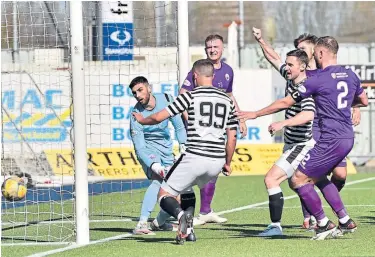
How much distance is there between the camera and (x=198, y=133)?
37.2 feet

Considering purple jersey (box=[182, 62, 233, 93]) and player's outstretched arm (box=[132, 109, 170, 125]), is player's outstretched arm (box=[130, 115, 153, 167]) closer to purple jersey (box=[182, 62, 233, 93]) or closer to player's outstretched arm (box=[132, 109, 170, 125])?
purple jersey (box=[182, 62, 233, 93])

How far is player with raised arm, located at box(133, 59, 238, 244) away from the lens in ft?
37.0

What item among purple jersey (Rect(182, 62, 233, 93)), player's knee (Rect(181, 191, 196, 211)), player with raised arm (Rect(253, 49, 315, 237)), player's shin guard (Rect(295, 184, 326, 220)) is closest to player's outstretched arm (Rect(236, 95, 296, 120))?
player with raised arm (Rect(253, 49, 315, 237))

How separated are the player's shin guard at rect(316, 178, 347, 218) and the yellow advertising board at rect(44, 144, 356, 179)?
42.0 ft

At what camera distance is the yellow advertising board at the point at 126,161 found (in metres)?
25.5

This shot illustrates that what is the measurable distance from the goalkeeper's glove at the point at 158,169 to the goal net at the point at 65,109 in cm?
95

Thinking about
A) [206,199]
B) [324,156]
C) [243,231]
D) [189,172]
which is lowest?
[243,231]

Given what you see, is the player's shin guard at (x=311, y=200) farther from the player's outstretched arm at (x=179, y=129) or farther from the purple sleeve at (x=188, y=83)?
the purple sleeve at (x=188, y=83)

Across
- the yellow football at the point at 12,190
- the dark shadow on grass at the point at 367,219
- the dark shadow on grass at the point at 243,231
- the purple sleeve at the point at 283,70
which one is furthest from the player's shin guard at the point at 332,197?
the yellow football at the point at 12,190

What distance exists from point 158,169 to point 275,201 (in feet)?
4.77

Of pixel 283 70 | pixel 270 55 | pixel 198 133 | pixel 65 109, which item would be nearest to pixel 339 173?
pixel 283 70

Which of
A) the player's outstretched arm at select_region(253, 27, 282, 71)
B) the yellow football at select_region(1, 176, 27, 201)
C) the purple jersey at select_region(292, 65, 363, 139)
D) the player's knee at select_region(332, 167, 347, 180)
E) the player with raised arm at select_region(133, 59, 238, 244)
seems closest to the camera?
the player with raised arm at select_region(133, 59, 238, 244)

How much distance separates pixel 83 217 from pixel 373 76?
56.7ft

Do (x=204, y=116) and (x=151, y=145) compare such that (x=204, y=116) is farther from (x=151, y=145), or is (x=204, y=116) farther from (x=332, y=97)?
(x=151, y=145)
